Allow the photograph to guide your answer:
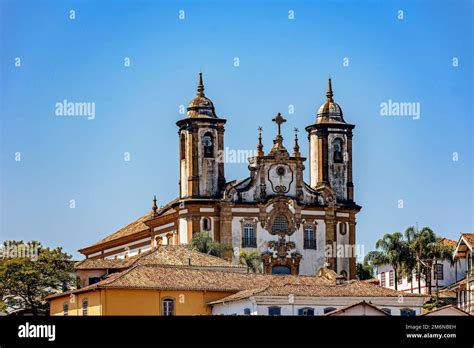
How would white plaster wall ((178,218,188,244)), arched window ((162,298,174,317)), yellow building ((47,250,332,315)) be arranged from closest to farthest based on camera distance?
yellow building ((47,250,332,315)) → arched window ((162,298,174,317)) → white plaster wall ((178,218,188,244))

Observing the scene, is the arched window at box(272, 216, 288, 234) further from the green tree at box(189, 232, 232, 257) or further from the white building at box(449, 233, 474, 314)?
the white building at box(449, 233, 474, 314)

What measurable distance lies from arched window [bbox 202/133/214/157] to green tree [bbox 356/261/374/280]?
21.5m

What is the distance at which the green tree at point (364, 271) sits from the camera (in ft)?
457

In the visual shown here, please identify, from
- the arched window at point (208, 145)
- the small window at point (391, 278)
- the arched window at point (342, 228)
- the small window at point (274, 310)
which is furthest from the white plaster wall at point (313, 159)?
the small window at point (274, 310)

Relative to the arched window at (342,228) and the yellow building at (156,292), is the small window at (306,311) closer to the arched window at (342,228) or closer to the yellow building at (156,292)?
the yellow building at (156,292)

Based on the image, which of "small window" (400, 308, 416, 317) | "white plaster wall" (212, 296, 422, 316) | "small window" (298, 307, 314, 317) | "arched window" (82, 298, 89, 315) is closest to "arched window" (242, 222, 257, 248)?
"white plaster wall" (212, 296, 422, 316)

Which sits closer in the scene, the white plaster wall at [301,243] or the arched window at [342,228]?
the white plaster wall at [301,243]

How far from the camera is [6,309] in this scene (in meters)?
101

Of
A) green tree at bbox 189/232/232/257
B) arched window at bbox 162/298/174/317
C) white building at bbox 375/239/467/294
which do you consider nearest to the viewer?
arched window at bbox 162/298/174/317

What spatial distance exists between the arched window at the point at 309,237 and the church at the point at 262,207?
8cm

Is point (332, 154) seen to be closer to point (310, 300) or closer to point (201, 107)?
point (201, 107)

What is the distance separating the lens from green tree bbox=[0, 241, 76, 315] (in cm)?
10300

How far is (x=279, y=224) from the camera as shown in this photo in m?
124

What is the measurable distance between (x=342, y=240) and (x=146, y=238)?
17.1 meters
